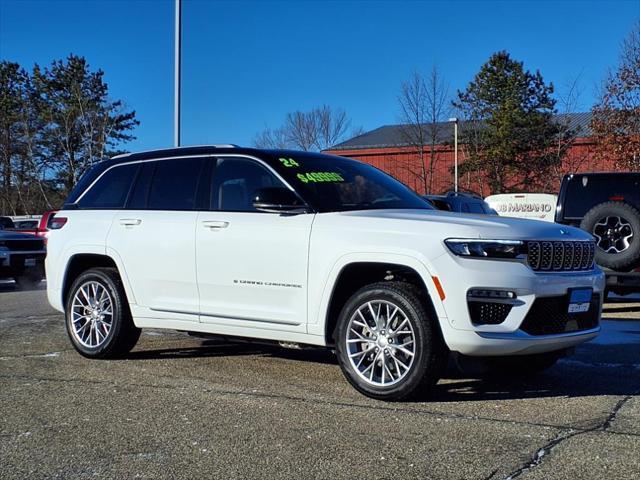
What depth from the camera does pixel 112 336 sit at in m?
6.96

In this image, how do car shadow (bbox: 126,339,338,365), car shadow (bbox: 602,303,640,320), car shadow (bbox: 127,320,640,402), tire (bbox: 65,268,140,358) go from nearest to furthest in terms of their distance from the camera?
1. car shadow (bbox: 127,320,640,402)
2. tire (bbox: 65,268,140,358)
3. car shadow (bbox: 126,339,338,365)
4. car shadow (bbox: 602,303,640,320)

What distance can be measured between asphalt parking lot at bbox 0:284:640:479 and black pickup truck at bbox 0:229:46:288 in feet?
28.6

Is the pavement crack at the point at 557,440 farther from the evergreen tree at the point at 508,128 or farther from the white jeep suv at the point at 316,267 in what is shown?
the evergreen tree at the point at 508,128

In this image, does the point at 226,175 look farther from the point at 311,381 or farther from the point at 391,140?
the point at 391,140

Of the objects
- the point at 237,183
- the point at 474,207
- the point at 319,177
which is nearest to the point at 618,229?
the point at 474,207

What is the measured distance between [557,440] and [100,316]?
171 inches

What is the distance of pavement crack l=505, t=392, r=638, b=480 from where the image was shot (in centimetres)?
392

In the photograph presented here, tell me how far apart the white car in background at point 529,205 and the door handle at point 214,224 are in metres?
11.9

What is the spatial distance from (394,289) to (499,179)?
141ft

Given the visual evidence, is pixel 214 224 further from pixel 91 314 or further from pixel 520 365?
pixel 520 365

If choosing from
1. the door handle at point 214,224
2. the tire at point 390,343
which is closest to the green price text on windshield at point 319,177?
the door handle at point 214,224

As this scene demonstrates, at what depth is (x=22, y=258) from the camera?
15500 mm

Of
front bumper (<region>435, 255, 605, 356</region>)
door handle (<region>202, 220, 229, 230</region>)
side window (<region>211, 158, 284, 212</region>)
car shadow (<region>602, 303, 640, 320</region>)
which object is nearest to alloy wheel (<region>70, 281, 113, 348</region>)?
door handle (<region>202, 220, 229, 230</region>)

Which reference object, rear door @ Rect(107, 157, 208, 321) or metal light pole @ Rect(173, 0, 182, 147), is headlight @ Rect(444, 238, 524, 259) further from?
metal light pole @ Rect(173, 0, 182, 147)
